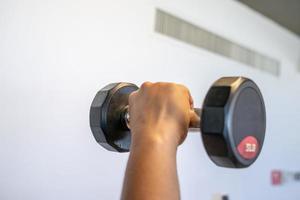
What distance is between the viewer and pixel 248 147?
64cm

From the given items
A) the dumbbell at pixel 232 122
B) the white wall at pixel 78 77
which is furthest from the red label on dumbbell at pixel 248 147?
the white wall at pixel 78 77

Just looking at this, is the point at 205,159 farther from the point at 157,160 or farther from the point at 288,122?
the point at 157,160

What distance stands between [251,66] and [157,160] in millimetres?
2173

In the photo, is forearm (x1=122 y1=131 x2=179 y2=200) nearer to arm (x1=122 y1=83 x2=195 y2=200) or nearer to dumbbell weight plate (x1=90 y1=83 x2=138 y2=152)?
arm (x1=122 y1=83 x2=195 y2=200)

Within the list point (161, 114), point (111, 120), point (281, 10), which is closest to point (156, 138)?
point (161, 114)

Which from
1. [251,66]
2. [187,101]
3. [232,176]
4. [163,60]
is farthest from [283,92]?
[187,101]

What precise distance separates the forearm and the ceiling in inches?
86.7

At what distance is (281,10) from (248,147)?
7.54 ft

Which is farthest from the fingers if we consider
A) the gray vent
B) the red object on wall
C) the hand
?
the red object on wall

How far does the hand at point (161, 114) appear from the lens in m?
0.57

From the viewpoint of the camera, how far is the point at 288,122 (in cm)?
280

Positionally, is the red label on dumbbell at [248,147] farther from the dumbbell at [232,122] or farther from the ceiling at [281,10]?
the ceiling at [281,10]

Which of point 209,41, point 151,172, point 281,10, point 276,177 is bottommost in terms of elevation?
point 276,177

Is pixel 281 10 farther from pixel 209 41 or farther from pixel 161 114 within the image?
pixel 161 114
